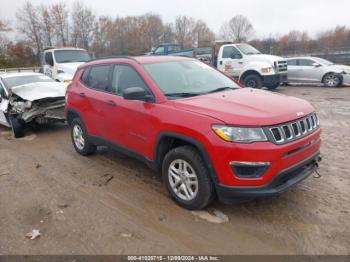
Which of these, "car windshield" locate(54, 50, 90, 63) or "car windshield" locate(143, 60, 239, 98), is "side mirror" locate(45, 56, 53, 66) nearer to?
"car windshield" locate(54, 50, 90, 63)

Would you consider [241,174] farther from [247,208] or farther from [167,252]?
[167,252]

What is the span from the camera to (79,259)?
9.64 feet

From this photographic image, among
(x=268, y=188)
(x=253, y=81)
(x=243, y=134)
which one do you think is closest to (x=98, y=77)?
(x=243, y=134)

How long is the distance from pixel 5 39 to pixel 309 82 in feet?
159

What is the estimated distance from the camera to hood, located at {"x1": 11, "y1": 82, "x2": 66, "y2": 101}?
7547mm

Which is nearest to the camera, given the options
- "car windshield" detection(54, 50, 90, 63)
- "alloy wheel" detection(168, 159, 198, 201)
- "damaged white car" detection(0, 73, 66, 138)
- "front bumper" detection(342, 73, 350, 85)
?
"alloy wheel" detection(168, 159, 198, 201)

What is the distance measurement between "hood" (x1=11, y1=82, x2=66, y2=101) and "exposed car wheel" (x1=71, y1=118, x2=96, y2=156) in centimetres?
221

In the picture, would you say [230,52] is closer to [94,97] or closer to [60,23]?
[94,97]

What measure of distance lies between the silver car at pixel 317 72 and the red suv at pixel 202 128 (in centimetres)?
1155

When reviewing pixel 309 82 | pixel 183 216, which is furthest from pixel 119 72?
pixel 309 82

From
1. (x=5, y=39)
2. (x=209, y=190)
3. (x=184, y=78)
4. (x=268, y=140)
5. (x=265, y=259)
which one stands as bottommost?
(x=265, y=259)

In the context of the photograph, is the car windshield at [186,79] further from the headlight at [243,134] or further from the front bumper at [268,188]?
the front bumper at [268,188]

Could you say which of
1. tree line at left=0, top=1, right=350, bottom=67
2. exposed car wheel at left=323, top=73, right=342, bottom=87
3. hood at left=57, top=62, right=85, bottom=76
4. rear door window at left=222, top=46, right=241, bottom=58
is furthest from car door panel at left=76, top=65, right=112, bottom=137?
tree line at left=0, top=1, right=350, bottom=67

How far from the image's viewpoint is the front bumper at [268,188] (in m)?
3.15
